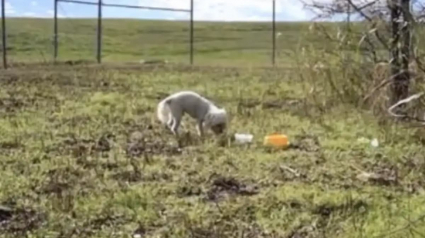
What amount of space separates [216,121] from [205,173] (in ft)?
7.95

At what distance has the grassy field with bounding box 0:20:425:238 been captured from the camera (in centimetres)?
608

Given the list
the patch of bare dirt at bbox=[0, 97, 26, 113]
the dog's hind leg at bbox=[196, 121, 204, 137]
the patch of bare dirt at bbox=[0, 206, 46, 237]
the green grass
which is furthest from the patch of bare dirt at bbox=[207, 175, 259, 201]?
the patch of bare dirt at bbox=[0, 97, 26, 113]

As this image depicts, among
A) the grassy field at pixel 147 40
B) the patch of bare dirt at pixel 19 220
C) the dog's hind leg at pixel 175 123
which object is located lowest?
the patch of bare dirt at pixel 19 220

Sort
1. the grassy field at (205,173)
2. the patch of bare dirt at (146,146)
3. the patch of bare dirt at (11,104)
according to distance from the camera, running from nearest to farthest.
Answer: the grassy field at (205,173)
the patch of bare dirt at (146,146)
the patch of bare dirt at (11,104)

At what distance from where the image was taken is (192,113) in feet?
35.0

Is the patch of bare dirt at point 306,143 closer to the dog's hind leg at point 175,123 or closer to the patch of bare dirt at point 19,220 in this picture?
the dog's hind leg at point 175,123

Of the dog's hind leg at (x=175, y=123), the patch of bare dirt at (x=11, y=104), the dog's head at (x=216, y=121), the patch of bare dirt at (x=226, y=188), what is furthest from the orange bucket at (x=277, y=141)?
the patch of bare dirt at (x=11, y=104)

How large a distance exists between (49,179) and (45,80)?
33.0 feet

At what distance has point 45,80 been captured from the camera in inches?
675

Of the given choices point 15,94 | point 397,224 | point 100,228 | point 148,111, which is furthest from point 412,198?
point 15,94

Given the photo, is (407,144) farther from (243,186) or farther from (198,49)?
(198,49)

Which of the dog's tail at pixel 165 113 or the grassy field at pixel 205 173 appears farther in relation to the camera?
the dog's tail at pixel 165 113

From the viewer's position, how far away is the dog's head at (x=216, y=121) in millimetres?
10125

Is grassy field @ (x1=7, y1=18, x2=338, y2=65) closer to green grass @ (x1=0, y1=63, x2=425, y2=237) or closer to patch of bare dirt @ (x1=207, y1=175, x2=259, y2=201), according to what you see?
green grass @ (x1=0, y1=63, x2=425, y2=237)
